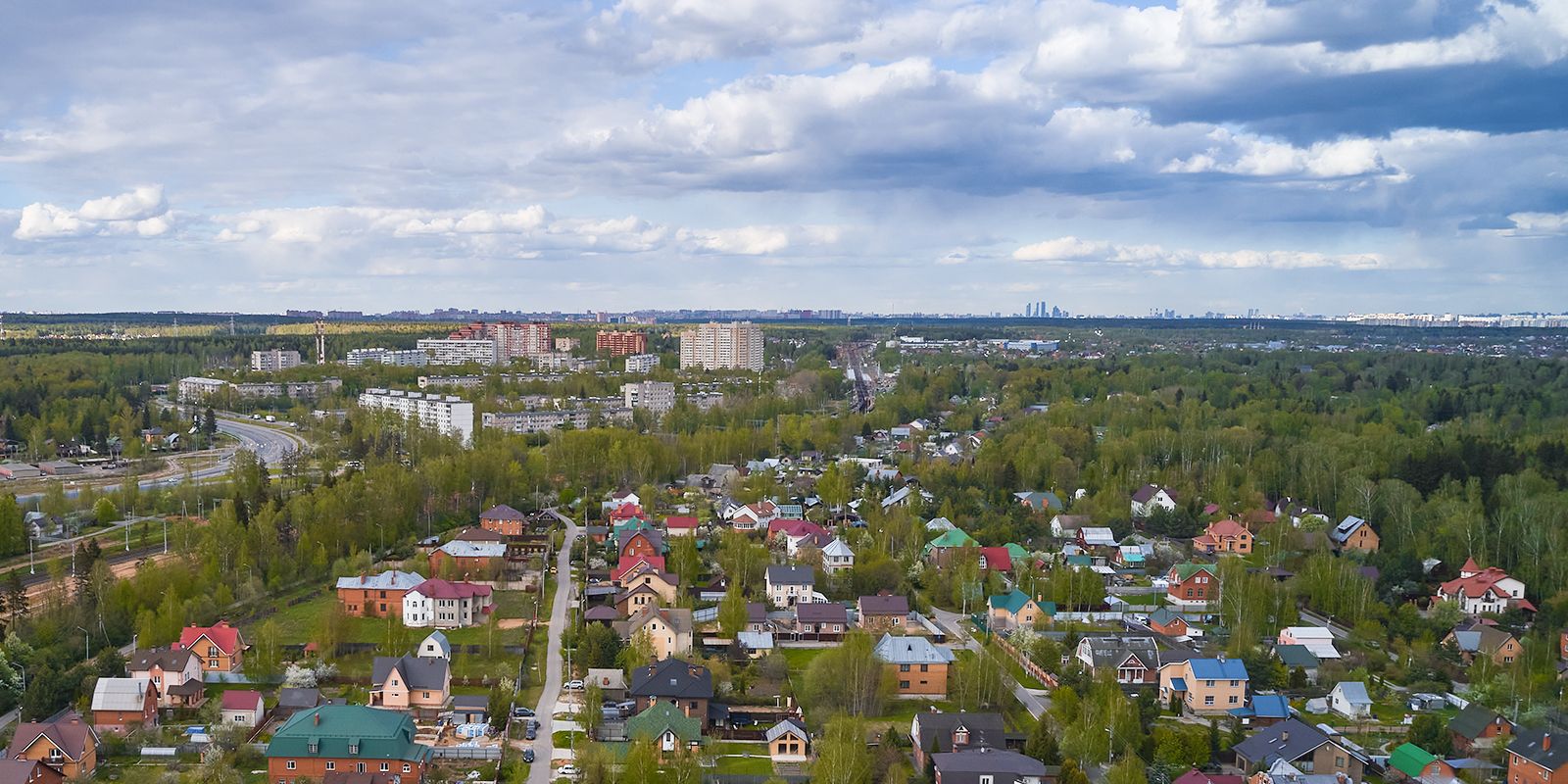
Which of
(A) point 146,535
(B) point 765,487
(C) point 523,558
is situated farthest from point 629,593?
(A) point 146,535

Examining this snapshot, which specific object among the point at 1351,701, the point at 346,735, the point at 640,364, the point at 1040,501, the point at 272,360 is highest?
the point at 272,360

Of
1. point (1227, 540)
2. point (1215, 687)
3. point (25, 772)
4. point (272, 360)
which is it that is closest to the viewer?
point (25, 772)

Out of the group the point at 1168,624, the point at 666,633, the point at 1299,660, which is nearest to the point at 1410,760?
the point at 1299,660

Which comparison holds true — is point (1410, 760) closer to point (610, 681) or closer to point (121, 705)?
point (610, 681)

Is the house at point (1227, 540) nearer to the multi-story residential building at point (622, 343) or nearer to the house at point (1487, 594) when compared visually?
the house at point (1487, 594)

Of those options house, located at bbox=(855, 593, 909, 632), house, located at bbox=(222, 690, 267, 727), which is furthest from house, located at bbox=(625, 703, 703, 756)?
house, located at bbox=(855, 593, 909, 632)

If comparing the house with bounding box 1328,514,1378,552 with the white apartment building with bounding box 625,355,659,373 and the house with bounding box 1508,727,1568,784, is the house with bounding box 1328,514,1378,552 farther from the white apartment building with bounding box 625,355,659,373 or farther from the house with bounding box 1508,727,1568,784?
the white apartment building with bounding box 625,355,659,373

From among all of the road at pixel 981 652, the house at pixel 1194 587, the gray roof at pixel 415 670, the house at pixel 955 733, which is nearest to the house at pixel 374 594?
the gray roof at pixel 415 670
